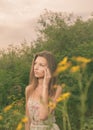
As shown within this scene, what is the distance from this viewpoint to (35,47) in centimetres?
3130

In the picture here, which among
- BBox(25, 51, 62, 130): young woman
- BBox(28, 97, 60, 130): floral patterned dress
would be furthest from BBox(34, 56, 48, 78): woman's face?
BBox(28, 97, 60, 130): floral patterned dress

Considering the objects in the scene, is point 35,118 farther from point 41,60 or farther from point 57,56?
point 57,56

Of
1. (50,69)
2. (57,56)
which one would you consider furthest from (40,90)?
A: (57,56)

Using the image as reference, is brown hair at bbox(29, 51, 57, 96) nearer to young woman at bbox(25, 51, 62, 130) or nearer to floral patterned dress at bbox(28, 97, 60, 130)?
young woman at bbox(25, 51, 62, 130)

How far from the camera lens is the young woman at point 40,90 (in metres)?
4.73

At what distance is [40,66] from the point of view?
15.7 feet

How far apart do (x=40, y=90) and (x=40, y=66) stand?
0.28 m

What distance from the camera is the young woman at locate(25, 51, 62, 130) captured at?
4727mm

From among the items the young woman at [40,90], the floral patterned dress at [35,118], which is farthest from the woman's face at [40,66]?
the floral patterned dress at [35,118]

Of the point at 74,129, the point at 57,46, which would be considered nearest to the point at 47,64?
the point at 74,129

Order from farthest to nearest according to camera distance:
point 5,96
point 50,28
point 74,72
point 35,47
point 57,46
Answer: point 35,47 → point 50,28 → point 57,46 → point 5,96 → point 74,72

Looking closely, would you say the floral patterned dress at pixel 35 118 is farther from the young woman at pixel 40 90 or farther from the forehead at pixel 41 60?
the forehead at pixel 41 60

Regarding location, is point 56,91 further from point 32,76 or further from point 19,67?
point 19,67

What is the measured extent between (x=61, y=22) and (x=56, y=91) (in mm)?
25566
